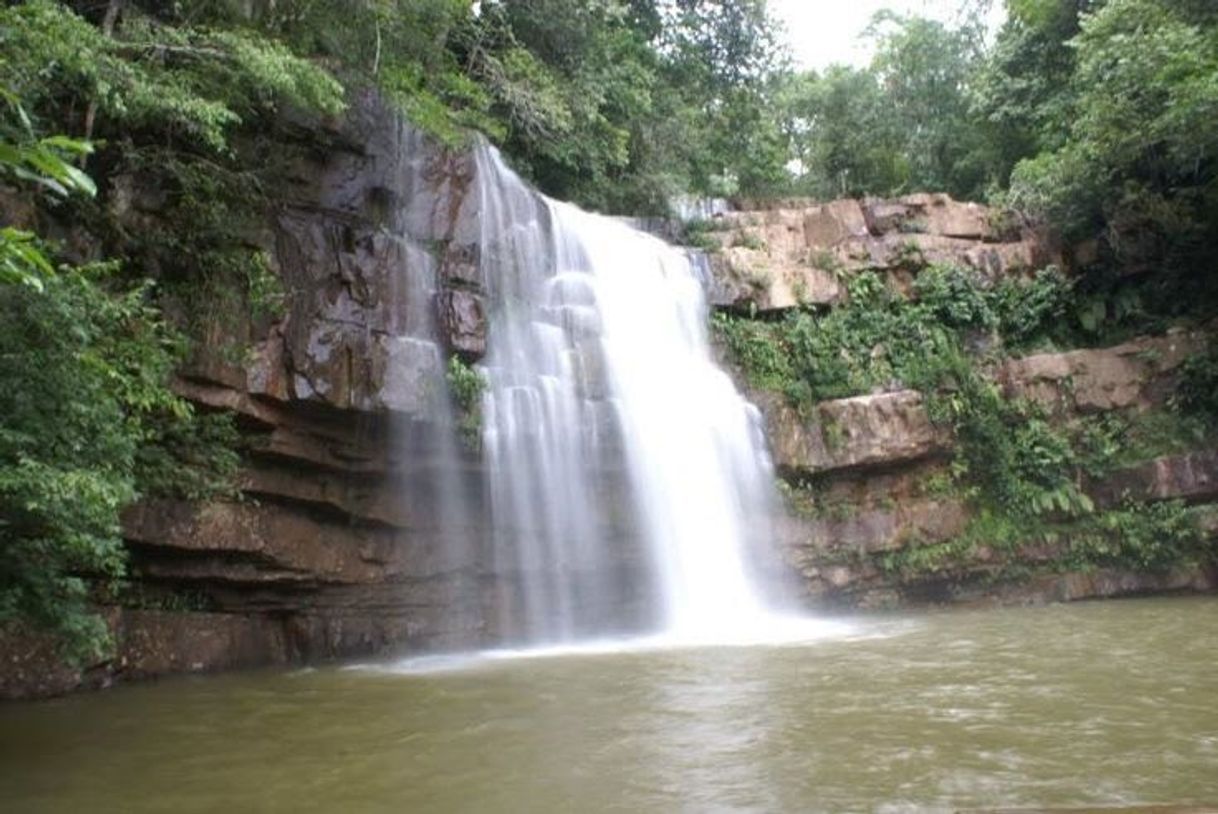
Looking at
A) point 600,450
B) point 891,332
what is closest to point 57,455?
point 600,450

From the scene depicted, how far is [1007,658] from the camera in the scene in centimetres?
928

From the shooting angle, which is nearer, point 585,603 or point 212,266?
point 212,266

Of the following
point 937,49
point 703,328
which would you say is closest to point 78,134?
point 703,328

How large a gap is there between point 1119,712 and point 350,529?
29.3 ft

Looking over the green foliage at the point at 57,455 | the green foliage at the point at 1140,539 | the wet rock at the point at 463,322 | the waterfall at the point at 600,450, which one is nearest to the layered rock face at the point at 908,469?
the green foliage at the point at 1140,539

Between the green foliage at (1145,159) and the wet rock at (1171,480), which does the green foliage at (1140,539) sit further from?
the green foliage at (1145,159)

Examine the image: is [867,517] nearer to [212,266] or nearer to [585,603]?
[585,603]

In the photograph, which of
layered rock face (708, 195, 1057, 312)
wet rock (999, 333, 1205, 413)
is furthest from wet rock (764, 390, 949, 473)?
layered rock face (708, 195, 1057, 312)

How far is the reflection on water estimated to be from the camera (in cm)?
510

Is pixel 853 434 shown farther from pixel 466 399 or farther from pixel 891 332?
pixel 466 399

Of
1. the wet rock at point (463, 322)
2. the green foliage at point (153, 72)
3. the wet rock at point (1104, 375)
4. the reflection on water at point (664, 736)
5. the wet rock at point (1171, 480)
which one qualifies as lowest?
the reflection on water at point (664, 736)

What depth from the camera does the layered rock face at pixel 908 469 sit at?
1558 centimetres

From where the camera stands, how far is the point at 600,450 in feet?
45.4

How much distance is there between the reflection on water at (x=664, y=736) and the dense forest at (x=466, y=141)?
1.35 meters
